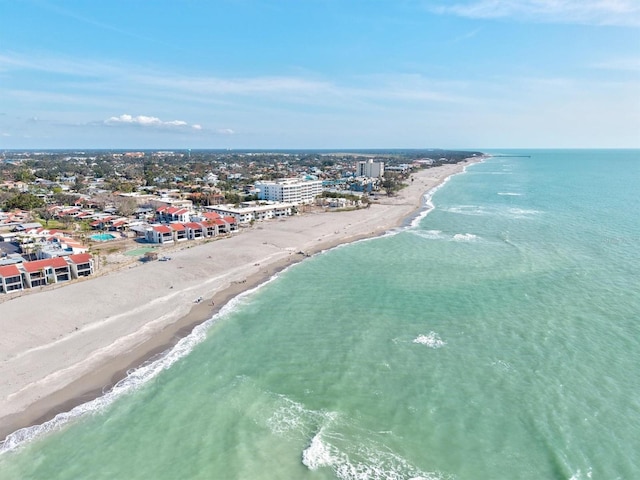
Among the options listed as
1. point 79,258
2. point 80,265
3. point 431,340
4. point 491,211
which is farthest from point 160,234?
point 491,211

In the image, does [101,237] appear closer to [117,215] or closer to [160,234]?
[160,234]

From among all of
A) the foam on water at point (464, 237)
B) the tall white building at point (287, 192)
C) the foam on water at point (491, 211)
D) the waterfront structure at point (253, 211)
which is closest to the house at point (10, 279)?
the waterfront structure at point (253, 211)

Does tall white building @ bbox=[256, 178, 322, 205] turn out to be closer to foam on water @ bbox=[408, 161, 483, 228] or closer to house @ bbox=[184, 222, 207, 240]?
foam on water @ bbox=[408, 161, 483, 228]

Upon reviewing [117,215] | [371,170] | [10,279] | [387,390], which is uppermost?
[371,170]

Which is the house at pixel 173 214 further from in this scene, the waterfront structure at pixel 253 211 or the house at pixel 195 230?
the house at pixel 195 230

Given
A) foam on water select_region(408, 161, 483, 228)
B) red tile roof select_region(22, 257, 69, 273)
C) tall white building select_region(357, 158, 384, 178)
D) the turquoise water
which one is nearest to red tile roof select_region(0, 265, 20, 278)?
red tile roof select_region(22, 257, 69, 273)

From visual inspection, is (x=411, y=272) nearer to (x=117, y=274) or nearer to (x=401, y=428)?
(x=401, y=428)

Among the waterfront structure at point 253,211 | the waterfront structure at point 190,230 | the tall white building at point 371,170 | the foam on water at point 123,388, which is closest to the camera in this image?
the foam on water at point 123,388

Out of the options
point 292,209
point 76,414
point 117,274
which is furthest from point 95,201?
point 76,414
